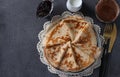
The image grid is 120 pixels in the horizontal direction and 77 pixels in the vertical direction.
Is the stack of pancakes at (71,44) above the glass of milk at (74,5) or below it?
below

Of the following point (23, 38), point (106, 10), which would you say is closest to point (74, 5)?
point (106, 10)

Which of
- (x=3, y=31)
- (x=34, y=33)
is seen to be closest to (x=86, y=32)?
(x=34, y=33)

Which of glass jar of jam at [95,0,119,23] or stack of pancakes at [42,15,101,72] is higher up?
glass jar of jam at [95,0,119,23]

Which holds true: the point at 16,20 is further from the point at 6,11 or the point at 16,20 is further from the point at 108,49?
the point at 108,49

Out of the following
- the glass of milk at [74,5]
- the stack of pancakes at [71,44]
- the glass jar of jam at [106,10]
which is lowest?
the stack of pancakes at [71,44]
